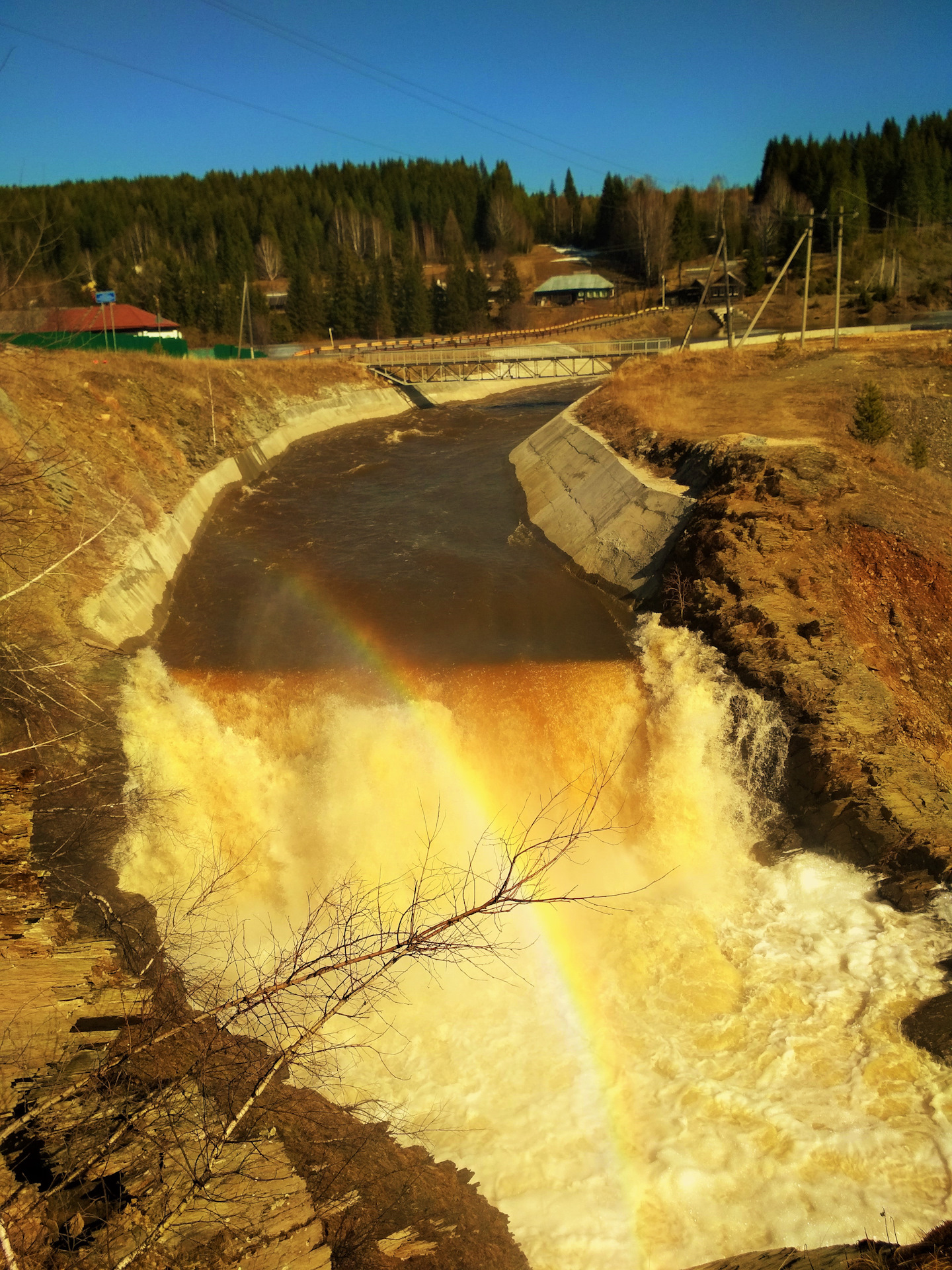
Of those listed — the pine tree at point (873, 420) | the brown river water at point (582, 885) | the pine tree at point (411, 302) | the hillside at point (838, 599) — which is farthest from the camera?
the pine tree at point (411, 302)

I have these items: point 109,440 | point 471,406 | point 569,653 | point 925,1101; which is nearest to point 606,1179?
point 925,1101

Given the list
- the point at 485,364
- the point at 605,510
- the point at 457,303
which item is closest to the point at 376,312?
the point at 457,303

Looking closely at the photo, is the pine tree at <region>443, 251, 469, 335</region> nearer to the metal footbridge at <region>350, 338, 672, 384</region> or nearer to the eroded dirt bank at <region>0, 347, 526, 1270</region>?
the metal footbridge at <region>350, 338, 672, 384</region>

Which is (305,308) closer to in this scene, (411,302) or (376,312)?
(376,312)

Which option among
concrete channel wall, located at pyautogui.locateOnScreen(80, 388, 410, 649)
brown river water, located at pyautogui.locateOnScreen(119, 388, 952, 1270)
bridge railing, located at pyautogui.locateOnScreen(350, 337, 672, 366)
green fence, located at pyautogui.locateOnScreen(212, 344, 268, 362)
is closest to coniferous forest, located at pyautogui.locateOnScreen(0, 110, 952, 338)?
green fence, located at pyautogui.locateOnScreen(212, 344, 268, 362)

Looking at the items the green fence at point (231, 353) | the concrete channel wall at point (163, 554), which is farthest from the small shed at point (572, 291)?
the concrete channel wall at point (163, 554)

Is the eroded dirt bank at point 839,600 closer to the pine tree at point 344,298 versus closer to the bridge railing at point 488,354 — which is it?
the bridge railing at point 488,354

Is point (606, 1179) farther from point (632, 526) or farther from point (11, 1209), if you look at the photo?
point (632, 526)
